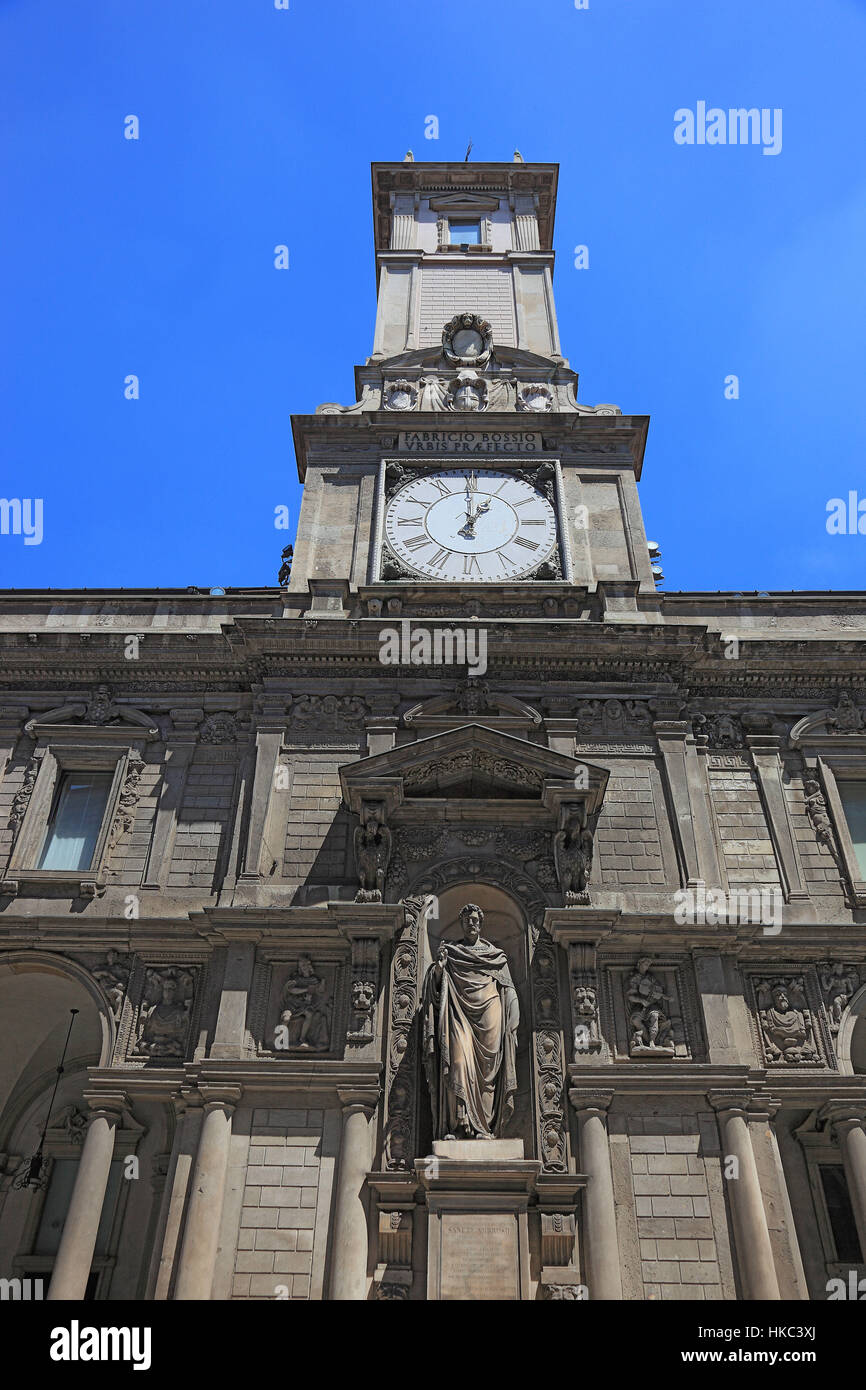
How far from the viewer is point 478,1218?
12.2 meters

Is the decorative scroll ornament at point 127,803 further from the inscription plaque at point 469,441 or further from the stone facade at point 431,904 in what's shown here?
the inscription plaque at point 469,441

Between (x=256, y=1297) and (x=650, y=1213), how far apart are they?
14.0 feet

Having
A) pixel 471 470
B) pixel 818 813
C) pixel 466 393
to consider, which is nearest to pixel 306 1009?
pixel 818 813

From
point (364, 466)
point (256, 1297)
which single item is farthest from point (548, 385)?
point (256, 1297)

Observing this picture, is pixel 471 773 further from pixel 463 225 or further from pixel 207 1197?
pixel 463 225

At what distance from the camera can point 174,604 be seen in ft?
62.8

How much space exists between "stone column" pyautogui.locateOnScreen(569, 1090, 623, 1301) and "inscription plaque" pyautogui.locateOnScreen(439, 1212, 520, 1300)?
2.66ft

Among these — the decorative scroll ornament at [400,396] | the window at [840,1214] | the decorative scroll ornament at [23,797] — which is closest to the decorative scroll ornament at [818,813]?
the window at [840,1214]

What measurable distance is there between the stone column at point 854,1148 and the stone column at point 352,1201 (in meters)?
5.39

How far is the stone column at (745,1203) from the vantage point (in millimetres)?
11898

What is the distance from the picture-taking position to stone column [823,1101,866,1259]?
12812 millimetres

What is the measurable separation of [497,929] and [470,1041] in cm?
212

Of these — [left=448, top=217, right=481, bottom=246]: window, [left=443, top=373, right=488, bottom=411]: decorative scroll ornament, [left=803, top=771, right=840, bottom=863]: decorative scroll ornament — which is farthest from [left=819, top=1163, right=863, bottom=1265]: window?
[left=448, top=217, right=481, bottom=246]: window
